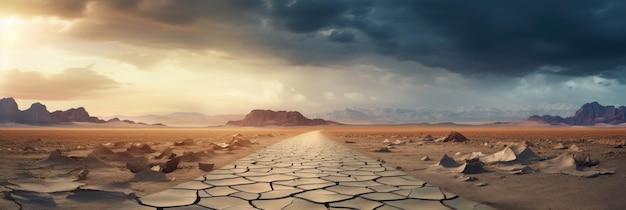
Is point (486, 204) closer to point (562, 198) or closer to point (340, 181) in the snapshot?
point (562, 198)

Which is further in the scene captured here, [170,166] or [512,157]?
[512,157]

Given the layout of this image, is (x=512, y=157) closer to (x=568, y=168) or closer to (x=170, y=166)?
(x=568, y=168)

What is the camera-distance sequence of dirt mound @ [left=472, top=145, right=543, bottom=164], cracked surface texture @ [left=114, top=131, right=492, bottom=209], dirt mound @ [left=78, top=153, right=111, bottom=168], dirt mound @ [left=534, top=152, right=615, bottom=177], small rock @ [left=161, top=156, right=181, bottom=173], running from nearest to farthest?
cracked surface texture @ [left=114, top=131, right=492, bottom=209]
dirt mound @ [left=534, top=152, right=615, bottom=177]
small rock @ [left=161, top=156, right=181, bottom=173]
dirt mound @ [left=472, top=145, right=543, bottom=164]
dirt mound @ [left=78, top=153, right=111, bottom=168]

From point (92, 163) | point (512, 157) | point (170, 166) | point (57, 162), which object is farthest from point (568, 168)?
point (57, 162)

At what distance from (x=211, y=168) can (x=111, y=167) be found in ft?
6.16

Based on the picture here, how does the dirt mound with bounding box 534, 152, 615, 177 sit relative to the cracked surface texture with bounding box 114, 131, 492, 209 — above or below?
above

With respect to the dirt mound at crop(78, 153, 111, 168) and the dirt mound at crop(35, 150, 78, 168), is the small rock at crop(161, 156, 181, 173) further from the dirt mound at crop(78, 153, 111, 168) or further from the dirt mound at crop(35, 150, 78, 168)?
the dirt mound at crop(35, 150, 78, 168)

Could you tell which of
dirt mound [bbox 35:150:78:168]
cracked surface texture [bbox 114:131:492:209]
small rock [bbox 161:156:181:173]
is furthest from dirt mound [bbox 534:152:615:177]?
dirt mound [bbox 35:150:78:168]

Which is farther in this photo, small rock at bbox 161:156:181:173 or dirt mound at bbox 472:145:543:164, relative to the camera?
dirt mound at bbox 472:145:543:164

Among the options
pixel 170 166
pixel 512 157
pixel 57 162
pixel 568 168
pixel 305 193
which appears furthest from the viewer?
pixel 57 162

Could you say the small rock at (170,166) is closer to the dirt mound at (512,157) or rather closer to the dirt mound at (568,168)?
the dirt mound at (512,157)

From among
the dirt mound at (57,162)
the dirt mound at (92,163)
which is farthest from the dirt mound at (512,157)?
the dirt mound at (57,162)

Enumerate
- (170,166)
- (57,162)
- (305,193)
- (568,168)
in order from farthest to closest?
(57,162) < (170,166) < (568,168) < (305,193)

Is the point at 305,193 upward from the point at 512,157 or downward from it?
downward
